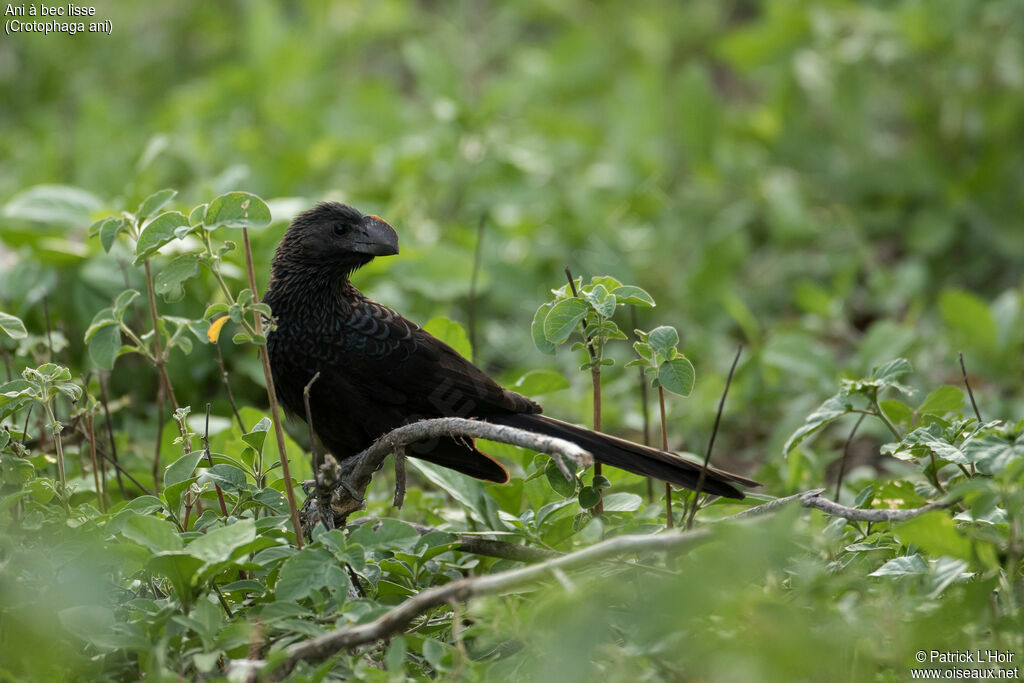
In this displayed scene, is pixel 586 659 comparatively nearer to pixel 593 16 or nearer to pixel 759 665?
pixel 759 665

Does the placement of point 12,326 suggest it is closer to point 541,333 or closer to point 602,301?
point 541,333

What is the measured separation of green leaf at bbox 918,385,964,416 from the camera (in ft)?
9.18

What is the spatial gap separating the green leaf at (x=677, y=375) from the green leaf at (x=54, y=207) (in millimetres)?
2582

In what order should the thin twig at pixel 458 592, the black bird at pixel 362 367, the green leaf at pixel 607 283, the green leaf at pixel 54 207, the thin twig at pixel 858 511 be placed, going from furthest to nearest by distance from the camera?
1. the green leaf at pixel 54 207
2. the black bird at pixel 362 367
3. the green leaf at pixel 607 283
4. the thin twig at pixel 858 511
5. the thin twig at pixel 458 592

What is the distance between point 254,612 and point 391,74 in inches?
295

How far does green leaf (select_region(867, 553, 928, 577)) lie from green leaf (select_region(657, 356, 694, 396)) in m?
0.58

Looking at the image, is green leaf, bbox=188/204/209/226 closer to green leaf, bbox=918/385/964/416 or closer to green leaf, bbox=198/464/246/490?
green leaf, bbox=198/464/246/490

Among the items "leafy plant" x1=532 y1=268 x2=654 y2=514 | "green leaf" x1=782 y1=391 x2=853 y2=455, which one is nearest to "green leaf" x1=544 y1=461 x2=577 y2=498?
"leafy plant" x1=532 y1=268 x2=654 y2=514

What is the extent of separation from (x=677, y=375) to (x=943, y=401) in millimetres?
822

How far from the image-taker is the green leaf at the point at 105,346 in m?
2.61

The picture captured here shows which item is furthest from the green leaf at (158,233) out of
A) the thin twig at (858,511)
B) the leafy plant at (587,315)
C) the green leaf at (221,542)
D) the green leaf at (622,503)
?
the thin twig at (858,511)

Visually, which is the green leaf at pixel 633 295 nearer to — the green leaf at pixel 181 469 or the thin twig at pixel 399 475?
the thin twig at pixel 399 475

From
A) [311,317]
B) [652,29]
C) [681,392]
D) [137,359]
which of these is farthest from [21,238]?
[652,29]

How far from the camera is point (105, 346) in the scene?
103 inches
